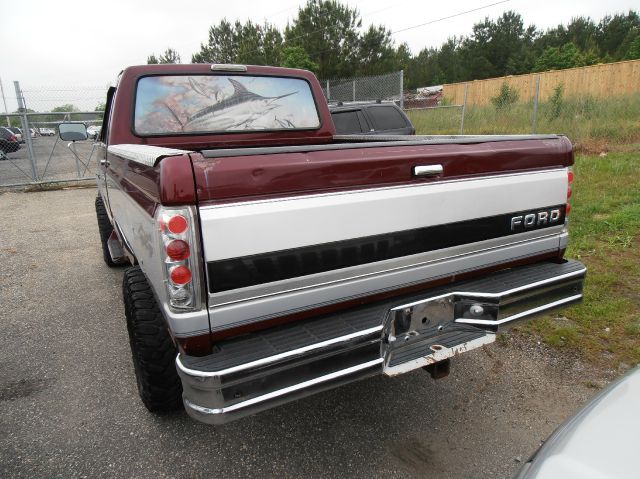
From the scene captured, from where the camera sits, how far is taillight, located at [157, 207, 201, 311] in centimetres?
174

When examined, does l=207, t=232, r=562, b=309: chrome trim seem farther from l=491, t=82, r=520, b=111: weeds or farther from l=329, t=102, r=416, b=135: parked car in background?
l=491, t=82, r=520, b=111: weeds

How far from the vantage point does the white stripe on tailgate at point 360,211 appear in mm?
1797

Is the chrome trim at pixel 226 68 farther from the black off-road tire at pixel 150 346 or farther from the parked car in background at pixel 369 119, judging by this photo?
the parked car in background at pixel 369 119

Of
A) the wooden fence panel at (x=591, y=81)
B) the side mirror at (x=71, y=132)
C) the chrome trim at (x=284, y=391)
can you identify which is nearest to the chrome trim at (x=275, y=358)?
the chrome trim at (x=284, y=391)

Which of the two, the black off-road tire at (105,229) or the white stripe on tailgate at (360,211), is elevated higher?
the white stripe on tailgate at (360,211)

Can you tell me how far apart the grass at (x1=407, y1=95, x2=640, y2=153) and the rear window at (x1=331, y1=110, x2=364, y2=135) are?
19.3 feet

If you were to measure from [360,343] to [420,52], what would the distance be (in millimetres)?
86371

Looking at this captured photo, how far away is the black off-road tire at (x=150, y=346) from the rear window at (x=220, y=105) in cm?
140

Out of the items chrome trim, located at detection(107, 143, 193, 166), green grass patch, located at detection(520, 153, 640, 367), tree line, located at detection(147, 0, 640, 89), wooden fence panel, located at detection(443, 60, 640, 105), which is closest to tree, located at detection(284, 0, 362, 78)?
tree line, located at detection(147, 0, 640, 89)

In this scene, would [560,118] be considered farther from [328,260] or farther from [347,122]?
[328,260]

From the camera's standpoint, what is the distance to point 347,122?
7.89 metres

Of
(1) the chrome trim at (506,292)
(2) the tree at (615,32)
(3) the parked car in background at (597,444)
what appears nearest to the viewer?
(3) the parked car in background at (597,444)

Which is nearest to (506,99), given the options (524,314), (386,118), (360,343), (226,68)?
(386,118)

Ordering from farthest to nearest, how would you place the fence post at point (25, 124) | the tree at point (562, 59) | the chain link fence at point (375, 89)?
the tree at point (562, 59)
the chain link fence at point (375, 89)
the fence post at point (25, 124)
